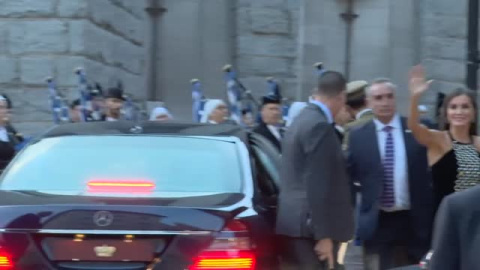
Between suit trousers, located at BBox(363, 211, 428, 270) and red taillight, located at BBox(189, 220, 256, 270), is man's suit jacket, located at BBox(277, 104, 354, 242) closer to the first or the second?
suit trousers, located at BBox(363, 211, 428, 270)

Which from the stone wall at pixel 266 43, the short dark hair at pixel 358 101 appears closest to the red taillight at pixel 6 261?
the short dark hair at pixel 358 101

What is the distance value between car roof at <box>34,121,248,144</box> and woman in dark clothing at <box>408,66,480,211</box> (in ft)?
3.54

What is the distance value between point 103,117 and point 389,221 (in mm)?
4442

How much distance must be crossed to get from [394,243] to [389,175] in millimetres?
431

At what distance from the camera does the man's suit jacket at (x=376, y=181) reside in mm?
6797

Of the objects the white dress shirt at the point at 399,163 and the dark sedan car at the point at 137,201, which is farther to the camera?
the white dress shirt at the point at 399,163

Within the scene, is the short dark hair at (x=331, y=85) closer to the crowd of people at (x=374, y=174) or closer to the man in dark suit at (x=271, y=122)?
the crowd of people at (x=374, y=174)

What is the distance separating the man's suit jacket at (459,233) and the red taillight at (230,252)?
2.45 m

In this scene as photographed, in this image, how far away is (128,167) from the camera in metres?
5.97

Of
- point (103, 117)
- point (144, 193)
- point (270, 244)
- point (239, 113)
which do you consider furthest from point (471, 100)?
point (239, 113)

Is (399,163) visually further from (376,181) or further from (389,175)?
(376,181)

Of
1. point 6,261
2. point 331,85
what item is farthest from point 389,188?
point 6,261

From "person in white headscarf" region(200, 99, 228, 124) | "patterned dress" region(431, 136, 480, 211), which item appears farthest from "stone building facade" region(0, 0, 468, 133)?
"patterned dress" region(431, 136, 480, 211)

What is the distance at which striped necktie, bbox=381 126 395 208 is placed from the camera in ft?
22.7
